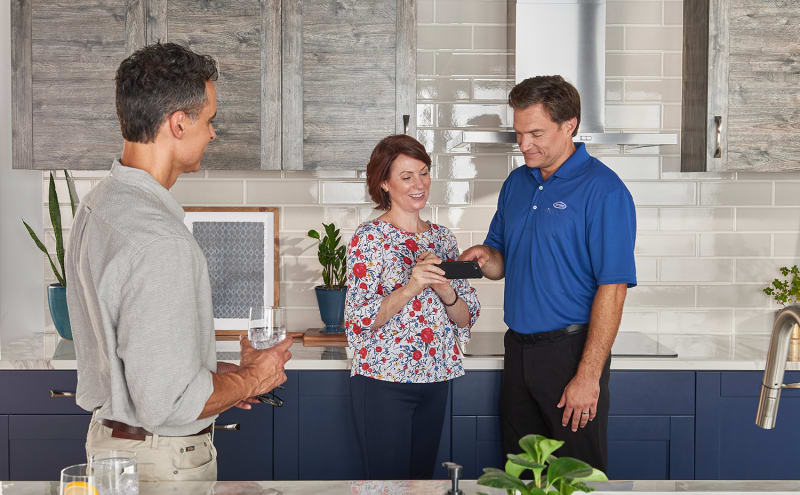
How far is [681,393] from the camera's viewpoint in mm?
2953

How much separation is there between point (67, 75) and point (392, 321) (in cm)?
173

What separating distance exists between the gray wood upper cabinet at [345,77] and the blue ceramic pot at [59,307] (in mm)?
1083

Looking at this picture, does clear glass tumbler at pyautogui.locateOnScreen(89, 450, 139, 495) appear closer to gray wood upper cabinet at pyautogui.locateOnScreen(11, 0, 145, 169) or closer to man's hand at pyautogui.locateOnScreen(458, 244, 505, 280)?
man's hand at pyautogui.locateOnScreen(458, 244, 505, 280)

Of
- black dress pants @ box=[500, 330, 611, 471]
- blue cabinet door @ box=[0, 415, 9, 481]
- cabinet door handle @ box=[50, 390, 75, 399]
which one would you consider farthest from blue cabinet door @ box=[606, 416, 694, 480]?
blue cabinet door @ box=[0, 415, 9, 481]

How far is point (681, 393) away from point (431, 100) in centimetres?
164

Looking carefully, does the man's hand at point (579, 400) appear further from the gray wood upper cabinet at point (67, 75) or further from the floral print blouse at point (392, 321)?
the gray wood upper cabinet at point (67, 75)

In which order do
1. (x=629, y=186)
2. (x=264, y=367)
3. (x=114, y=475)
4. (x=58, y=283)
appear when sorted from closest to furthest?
(x=114, y=475)
(x=264, y=367)
(x=58, y=283)
(x=629, y=186)

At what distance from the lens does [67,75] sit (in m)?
3.13

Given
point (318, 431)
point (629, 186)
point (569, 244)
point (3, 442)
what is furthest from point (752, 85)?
point (3, 442)

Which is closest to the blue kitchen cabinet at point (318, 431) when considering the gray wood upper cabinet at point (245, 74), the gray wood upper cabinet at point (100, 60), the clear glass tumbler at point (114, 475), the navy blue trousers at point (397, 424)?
the navy blue trousers at point (397, 424)

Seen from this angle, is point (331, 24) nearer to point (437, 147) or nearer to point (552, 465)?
point (437, 147)

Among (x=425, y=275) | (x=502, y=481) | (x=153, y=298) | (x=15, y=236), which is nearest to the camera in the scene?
(x=502, y=481)

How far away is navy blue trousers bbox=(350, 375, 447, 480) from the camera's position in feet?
8.16

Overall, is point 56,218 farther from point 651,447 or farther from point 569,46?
point 651,447
